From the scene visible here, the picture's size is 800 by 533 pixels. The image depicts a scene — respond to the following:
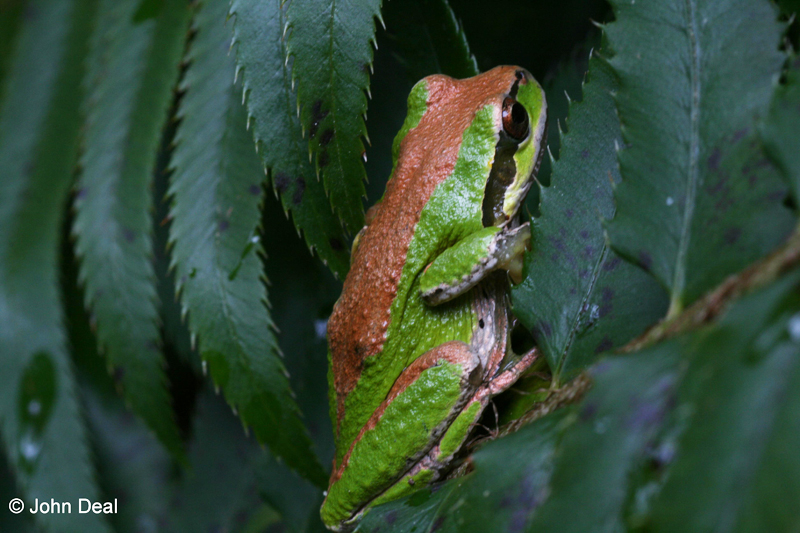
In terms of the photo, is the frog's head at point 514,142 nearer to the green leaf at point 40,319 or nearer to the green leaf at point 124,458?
the green leaf at point 40,319

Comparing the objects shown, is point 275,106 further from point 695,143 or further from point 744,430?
point 744,430

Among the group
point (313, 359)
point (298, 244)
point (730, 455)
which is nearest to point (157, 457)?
point (313, 359)

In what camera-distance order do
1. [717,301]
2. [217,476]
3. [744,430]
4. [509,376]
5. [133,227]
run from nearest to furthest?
[744,430], [717,301], [509,376], [133,227], [217,476]

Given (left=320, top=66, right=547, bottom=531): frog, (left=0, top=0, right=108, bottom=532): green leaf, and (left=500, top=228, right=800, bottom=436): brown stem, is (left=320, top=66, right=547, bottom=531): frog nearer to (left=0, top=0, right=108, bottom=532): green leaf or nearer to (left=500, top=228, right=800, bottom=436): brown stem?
(left=500, top=228, right=800, bottom=436): brown stem

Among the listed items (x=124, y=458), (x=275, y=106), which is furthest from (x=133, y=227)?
(x=124, y=458)

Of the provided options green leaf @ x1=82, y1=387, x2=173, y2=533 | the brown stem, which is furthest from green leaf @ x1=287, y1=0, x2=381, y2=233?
green leaf @ x1=82, y1=387, x2=173, y2=533

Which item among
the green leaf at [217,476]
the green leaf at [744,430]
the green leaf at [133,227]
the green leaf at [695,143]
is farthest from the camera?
the green leaf at [217,476]

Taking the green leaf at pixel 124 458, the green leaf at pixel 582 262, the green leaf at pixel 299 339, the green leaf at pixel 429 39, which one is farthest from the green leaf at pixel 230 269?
the green leaf at pixel 124 458
